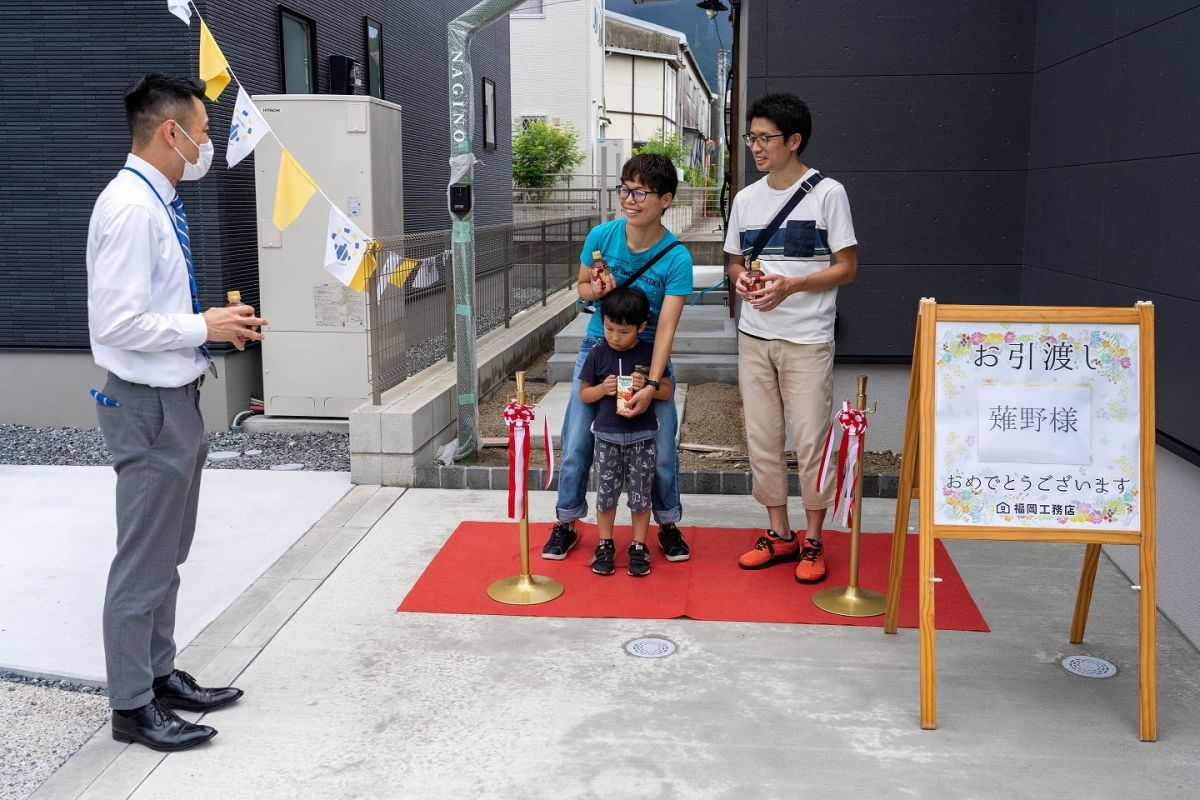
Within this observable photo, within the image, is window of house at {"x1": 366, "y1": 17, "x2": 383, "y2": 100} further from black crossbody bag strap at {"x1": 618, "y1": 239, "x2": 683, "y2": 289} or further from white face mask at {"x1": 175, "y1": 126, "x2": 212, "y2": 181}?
white face mask at {"x1": 175, "y1": 126, "x2": 212, "y2": 181}

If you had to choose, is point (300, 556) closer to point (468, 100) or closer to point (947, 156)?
point (468, 100)

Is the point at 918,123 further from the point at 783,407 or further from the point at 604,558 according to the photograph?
the point at 604,558

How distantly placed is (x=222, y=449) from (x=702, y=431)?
9.92 ft

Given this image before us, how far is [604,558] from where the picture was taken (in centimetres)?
468

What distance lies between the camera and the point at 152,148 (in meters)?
3.12

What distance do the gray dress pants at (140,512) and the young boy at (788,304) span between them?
2134 millimetres

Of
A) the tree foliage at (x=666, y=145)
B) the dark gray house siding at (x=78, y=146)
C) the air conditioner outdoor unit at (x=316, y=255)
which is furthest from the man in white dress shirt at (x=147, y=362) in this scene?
the tree foliage at (x=666, y=145)

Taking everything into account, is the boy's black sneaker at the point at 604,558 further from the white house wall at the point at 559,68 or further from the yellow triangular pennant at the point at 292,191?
the white house wall at the point at 559,68

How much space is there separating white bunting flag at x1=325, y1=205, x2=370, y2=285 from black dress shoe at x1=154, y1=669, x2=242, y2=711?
2671 mm

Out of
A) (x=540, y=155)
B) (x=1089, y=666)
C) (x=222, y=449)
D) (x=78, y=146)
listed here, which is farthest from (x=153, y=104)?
(x=540, y=155)

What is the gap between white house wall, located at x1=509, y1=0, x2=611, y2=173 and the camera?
29.1 meters

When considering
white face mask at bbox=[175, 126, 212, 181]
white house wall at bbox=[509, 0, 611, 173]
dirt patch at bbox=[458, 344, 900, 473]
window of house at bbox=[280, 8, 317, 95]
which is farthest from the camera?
white house wall at bbox=[509, 0, 611, 173]

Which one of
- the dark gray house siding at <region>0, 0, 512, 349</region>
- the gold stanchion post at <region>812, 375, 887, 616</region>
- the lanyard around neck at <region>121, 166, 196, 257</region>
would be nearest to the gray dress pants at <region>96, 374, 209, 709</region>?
the lanyard around neck at <region>121, 166, 196, 257</region>

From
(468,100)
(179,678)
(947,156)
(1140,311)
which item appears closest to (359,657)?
(179,678)
